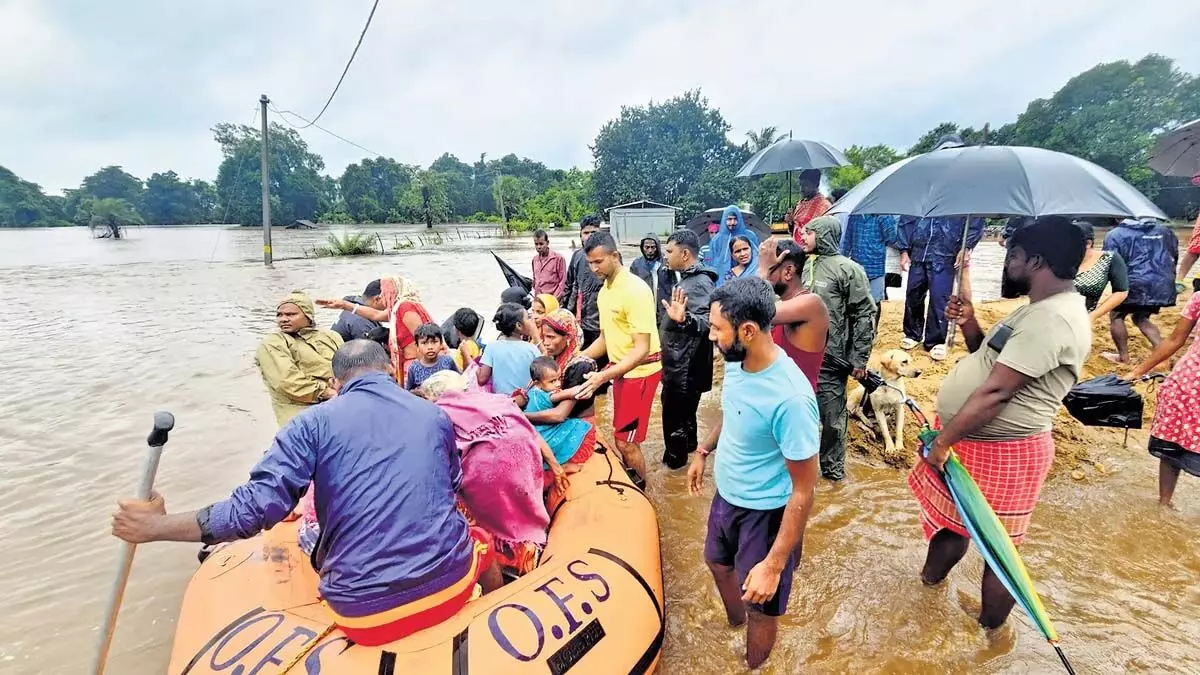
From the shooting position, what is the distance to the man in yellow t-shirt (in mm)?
3453

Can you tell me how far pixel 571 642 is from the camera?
197cm

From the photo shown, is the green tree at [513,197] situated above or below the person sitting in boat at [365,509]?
above

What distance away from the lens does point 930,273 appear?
5.89 meters

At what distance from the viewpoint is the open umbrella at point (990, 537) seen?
2.03 meters

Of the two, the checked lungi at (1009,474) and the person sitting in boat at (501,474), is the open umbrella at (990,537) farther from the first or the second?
the person sitting in boat at (501,474)

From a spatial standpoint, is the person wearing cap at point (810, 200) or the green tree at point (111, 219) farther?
the green tree at point (111, 219)

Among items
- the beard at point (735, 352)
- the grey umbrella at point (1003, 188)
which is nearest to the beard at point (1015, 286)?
the grey umbrella at point (1003, 188)

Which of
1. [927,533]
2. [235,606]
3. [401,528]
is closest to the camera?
[401,528]

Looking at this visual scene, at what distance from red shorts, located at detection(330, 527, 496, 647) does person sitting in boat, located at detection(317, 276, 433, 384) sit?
2334 millimetres

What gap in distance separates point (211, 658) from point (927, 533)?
307 cm

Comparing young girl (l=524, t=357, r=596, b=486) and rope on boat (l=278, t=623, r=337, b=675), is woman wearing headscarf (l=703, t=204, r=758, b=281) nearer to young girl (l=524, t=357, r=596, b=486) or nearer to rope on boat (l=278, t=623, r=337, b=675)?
young girl (l=524, t=357, r=596, b=486)

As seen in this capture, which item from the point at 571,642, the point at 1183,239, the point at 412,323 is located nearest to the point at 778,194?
the point at 1183,239

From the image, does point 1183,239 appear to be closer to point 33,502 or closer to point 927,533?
point 927,533

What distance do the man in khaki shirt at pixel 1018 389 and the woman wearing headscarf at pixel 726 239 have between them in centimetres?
402
